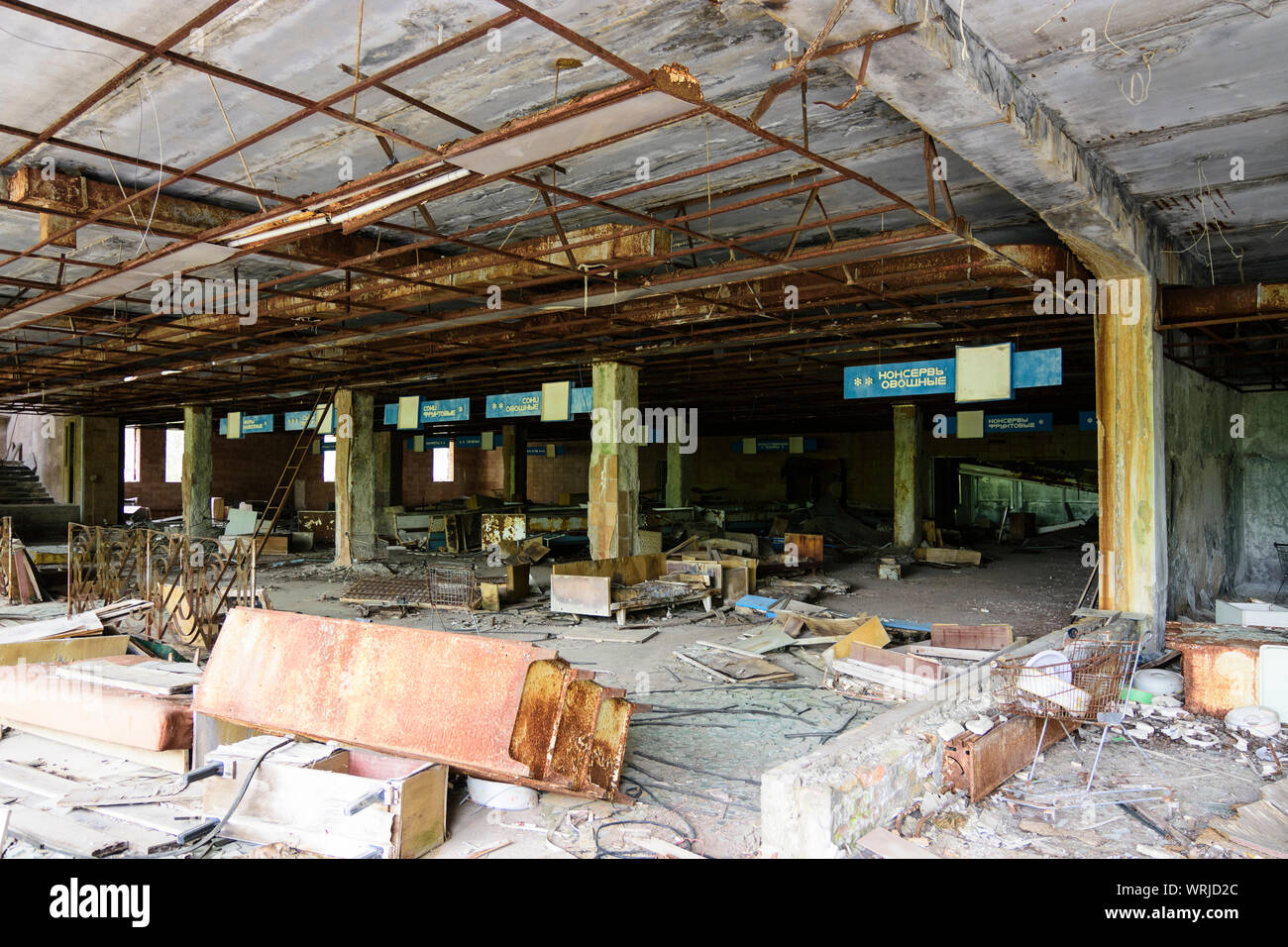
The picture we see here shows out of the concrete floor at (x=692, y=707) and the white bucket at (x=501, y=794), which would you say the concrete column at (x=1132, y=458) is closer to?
the concrete floor at (x=692, y=707)

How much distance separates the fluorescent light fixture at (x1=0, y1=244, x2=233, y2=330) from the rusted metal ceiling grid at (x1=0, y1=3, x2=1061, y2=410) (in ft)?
1.76

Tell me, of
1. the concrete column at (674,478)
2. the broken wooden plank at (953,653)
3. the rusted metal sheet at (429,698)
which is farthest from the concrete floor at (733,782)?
the concrete column at (674,478)

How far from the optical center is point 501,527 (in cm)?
2178

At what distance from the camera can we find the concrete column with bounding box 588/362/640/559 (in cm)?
1504

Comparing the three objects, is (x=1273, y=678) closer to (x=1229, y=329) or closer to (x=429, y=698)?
(x=1229, y=329)

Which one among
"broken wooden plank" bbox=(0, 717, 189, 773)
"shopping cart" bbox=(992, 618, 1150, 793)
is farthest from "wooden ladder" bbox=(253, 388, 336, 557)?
"shopping cart" bbox=(992, 618, 1150, 793)

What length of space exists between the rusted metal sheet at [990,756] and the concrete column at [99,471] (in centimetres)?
2878

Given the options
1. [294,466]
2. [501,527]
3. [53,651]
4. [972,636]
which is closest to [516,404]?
[294,466]

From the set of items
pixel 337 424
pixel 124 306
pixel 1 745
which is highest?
pixel 124 306

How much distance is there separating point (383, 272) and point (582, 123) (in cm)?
511
